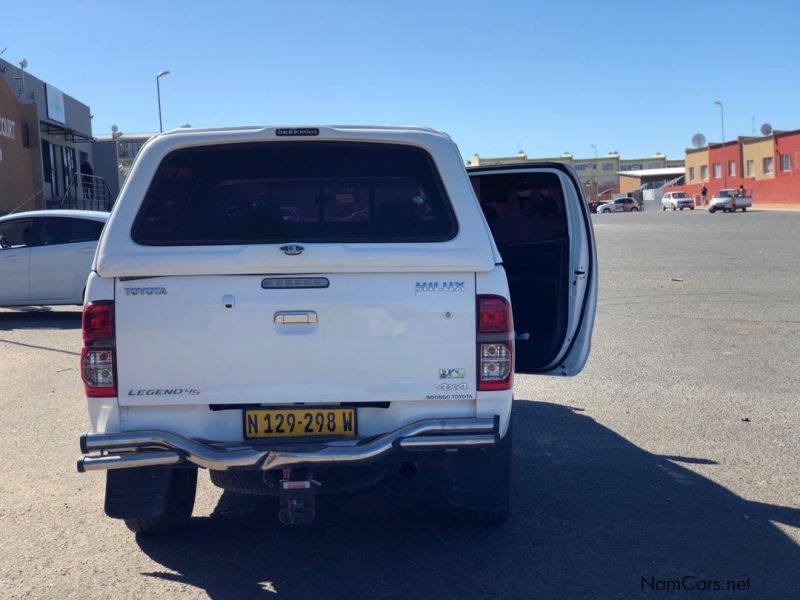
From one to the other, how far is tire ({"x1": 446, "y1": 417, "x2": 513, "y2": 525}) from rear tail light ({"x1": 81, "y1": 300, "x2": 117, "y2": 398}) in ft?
5.33

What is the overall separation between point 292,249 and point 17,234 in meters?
10.5

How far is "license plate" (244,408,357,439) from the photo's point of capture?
4.03 meters

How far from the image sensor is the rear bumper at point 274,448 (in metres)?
3.84

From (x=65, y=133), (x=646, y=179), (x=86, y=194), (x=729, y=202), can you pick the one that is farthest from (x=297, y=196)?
(x=646, y=179)

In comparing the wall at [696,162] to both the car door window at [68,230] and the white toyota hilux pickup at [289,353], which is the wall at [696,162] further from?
the white toyota hilux pickup at [289,353]

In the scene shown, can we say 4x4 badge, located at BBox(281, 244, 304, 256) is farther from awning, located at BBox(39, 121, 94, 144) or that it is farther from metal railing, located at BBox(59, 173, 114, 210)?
awning, located at BBox(39, 121, 94, 144)

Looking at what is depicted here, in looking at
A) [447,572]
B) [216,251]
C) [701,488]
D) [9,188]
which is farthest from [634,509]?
[9,188]

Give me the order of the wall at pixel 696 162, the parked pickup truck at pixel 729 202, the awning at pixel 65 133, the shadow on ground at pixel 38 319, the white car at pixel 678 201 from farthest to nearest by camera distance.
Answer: the wall at pixel 696 162, the white car at pixel 678 201, the parked pickup truck at pixel 729 202, the awning at pixel 65 133, the shadow on ground at pixel 38 319

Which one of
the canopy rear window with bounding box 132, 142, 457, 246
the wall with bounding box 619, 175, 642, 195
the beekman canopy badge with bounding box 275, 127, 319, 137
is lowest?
the canopy rear window with bounding box 132, 142, 457, 246

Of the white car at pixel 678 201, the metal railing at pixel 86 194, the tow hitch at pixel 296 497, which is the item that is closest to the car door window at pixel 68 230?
the tow hitch at pixel 296 497

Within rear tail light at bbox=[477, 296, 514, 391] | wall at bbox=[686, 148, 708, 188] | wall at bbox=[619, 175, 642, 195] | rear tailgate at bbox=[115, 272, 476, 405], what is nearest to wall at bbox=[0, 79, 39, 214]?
rear tailgate at bbox=[115, 272, 476, 405]

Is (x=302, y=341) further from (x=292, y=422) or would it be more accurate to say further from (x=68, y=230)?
(x=68, y=230)

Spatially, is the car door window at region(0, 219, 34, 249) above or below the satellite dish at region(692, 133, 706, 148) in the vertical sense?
below

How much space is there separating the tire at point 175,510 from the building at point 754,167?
205 ft
